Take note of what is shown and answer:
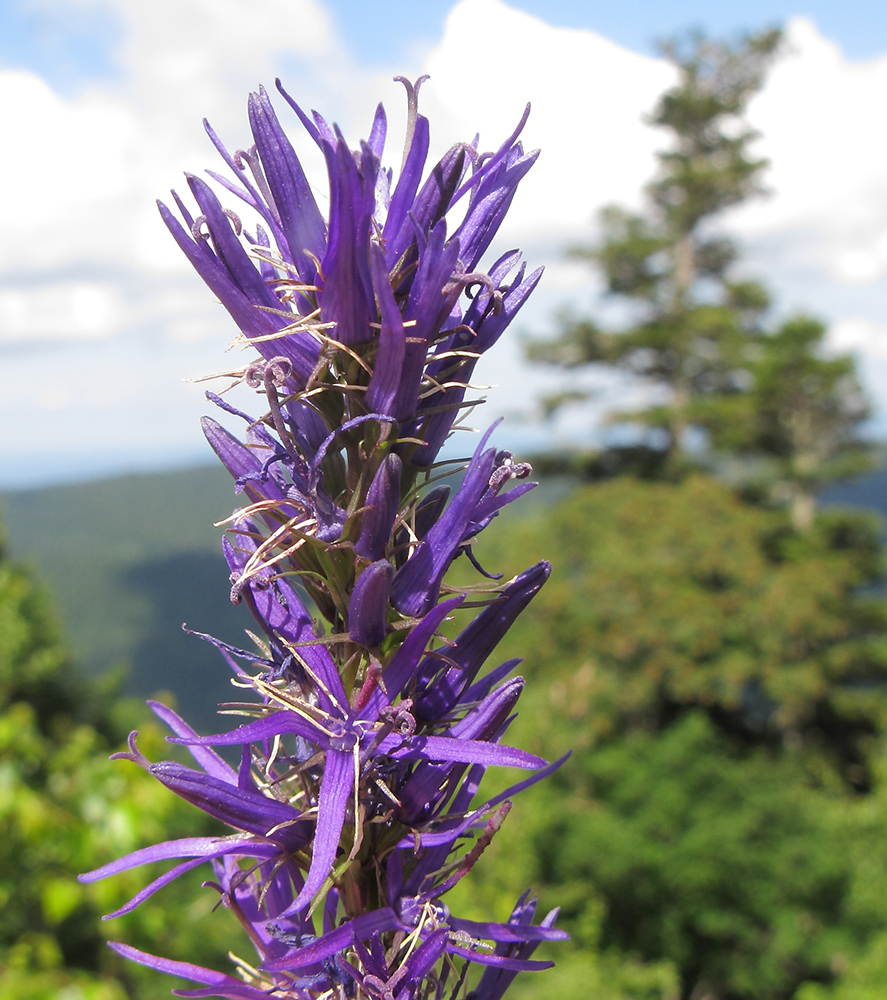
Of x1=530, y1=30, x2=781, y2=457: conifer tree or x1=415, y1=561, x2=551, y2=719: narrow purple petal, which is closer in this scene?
x1=415, y1=561, x2=551, y2=719: narrow purple petal

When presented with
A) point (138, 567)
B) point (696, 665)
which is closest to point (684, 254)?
point (696, 665)

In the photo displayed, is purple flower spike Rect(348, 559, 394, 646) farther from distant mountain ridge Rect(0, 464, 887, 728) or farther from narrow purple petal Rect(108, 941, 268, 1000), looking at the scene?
distant mountain ridge Rect(0, 464, 887, 728)

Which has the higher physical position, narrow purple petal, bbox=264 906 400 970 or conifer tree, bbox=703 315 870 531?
conifer tree, bbox=703 315 870 531

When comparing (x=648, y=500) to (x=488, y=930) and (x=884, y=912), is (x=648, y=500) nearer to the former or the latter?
(x=884, y=912)

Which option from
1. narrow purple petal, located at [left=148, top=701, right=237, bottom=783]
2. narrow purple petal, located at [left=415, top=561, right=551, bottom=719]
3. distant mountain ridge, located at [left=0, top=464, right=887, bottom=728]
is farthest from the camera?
distant mountain ridge, located at [left=0, top=464, right=887, bottom=728]

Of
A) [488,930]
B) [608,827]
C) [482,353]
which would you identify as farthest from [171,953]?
[608,827]

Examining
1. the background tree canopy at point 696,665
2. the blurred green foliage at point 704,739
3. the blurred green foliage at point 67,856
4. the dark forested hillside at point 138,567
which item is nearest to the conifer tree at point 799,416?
the background tree canopy at point 696,665

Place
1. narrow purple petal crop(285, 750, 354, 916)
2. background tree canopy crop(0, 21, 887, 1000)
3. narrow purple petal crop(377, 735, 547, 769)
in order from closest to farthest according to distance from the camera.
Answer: narrow purple petal crop(285, 750, 354, 916), narrow purple petal crop(377, 735, 547, 769), background tree canopy crop(0, 21, 887, 1000)

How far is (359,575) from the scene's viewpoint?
171 cm

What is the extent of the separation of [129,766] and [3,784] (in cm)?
130

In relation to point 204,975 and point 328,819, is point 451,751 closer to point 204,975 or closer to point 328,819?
point 328,819

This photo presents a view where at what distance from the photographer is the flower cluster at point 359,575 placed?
1.66 metres

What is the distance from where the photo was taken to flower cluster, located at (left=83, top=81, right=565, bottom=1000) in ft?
5.46

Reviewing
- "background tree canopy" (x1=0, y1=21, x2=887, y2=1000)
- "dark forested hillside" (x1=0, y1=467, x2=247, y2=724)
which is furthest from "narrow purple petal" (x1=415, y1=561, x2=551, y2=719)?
"dark forested hillside" (x1=0, y1=467, x2=247, y2=724)
